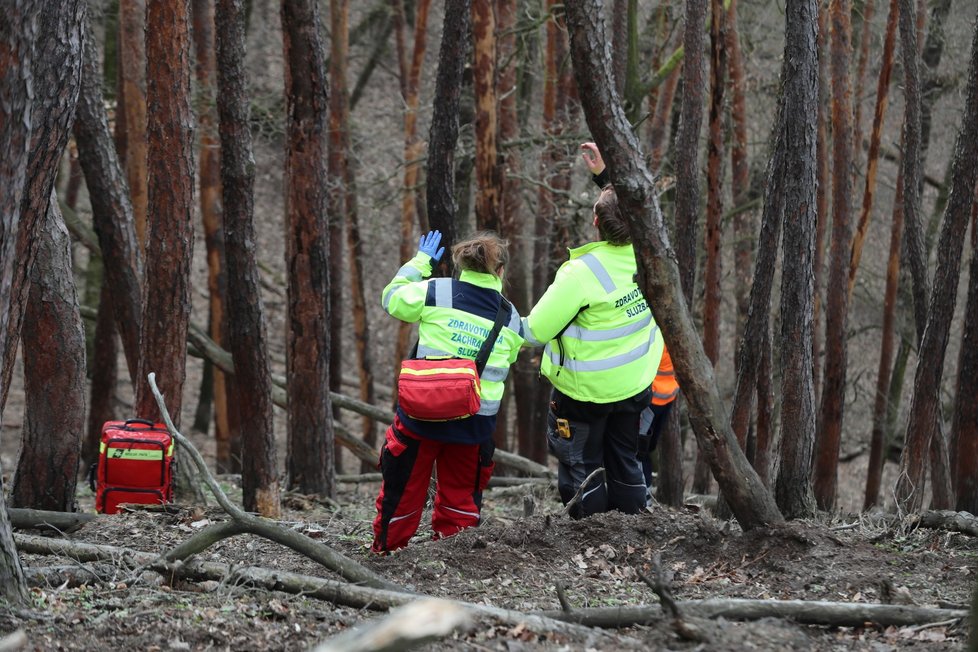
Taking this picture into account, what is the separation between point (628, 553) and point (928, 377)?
4.01 meters

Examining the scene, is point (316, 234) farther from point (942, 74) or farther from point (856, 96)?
point (942, 74)

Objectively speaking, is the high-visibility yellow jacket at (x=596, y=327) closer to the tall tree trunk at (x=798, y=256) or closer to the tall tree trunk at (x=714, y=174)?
the tall tree trunk at (x=798, y=256)

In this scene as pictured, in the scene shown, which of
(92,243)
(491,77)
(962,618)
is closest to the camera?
(962,618)

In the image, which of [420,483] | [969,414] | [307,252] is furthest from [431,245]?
[969,414]

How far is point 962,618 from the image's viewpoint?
12.9 feet

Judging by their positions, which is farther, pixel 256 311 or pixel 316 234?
pixel 316 234

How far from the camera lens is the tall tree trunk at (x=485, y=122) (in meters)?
9.57

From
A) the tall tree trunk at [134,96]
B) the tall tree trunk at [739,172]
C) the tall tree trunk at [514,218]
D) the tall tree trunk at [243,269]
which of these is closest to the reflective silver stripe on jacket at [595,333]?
the tall tree trunk at [243,269]

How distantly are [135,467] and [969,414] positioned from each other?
6062 mm

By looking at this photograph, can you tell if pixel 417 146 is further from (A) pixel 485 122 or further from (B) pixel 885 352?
(B) pixel 885 352

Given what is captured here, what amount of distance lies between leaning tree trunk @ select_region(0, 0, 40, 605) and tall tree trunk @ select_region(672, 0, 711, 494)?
5.76 metres

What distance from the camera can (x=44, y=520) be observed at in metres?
6.22

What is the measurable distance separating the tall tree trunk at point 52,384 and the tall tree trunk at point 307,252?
69.9 inches

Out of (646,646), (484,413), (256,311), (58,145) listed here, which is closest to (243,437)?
(256,311)
